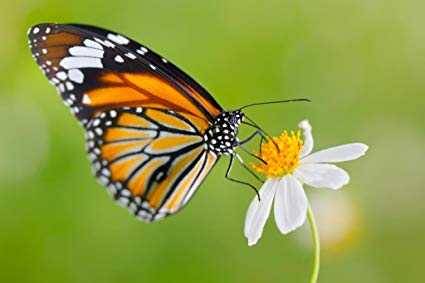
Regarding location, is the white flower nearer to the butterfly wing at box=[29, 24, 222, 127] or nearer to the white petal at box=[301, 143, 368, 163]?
the white petal at box=[301, 143, 368, 163]

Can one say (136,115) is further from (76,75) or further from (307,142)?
(307,142)

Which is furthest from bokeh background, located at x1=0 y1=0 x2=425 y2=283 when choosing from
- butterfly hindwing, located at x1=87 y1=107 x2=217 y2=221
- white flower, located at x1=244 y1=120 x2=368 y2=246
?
white flower, located at x1=244 y1=120 x2=368 y2=246

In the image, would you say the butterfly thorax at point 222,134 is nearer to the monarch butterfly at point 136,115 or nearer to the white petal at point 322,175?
the monarch butterfly at point 136,115

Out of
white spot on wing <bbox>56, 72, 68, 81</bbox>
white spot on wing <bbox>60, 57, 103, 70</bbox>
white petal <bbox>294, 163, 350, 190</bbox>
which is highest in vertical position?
white spot on wing <bbox>60, 57, 103, 70</bbox>

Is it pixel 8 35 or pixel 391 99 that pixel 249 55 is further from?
pixel 8 35

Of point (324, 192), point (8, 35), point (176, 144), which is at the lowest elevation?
point (176, 144)

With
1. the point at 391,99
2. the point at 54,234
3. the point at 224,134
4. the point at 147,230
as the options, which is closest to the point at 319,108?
the point at 391,99

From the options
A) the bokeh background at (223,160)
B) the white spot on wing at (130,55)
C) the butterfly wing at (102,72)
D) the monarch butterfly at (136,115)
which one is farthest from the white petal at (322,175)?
the bokeh background at (223,160)

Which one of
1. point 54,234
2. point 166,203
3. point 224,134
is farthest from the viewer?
point 54,234
